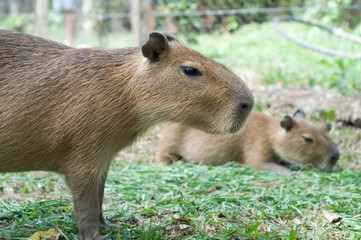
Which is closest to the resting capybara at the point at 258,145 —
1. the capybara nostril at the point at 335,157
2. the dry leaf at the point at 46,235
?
the capybara nostril at the point at 335,157

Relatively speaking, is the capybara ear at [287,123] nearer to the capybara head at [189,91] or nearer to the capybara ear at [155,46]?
the capybara head at [189,91]

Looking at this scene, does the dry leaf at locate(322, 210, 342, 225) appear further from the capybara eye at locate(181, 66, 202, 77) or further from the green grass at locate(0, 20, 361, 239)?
A: the capybara eye at locate(181, 66, 202, 77)

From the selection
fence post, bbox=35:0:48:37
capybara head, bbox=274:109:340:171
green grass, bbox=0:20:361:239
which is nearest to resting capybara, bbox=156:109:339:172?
capybara head, bbox=274:109:340:171

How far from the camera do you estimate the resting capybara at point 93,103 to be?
3.36 metres

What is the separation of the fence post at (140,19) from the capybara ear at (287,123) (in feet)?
12.1

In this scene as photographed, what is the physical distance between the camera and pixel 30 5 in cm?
1748

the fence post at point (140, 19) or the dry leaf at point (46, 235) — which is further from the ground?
the fence post at point (140, 19)

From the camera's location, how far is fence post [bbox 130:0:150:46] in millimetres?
9430

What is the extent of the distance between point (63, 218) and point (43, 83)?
1.02 m

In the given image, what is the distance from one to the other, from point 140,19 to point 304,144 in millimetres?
4118

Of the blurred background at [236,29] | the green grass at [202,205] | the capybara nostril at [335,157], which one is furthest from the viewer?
the blurred background at [236,29]

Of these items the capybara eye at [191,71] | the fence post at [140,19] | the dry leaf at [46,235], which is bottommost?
the dry leaf at [46,235]

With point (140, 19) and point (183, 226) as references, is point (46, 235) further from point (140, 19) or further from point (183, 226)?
point (140, 19)

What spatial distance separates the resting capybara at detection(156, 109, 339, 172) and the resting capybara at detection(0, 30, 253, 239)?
9.68ft
